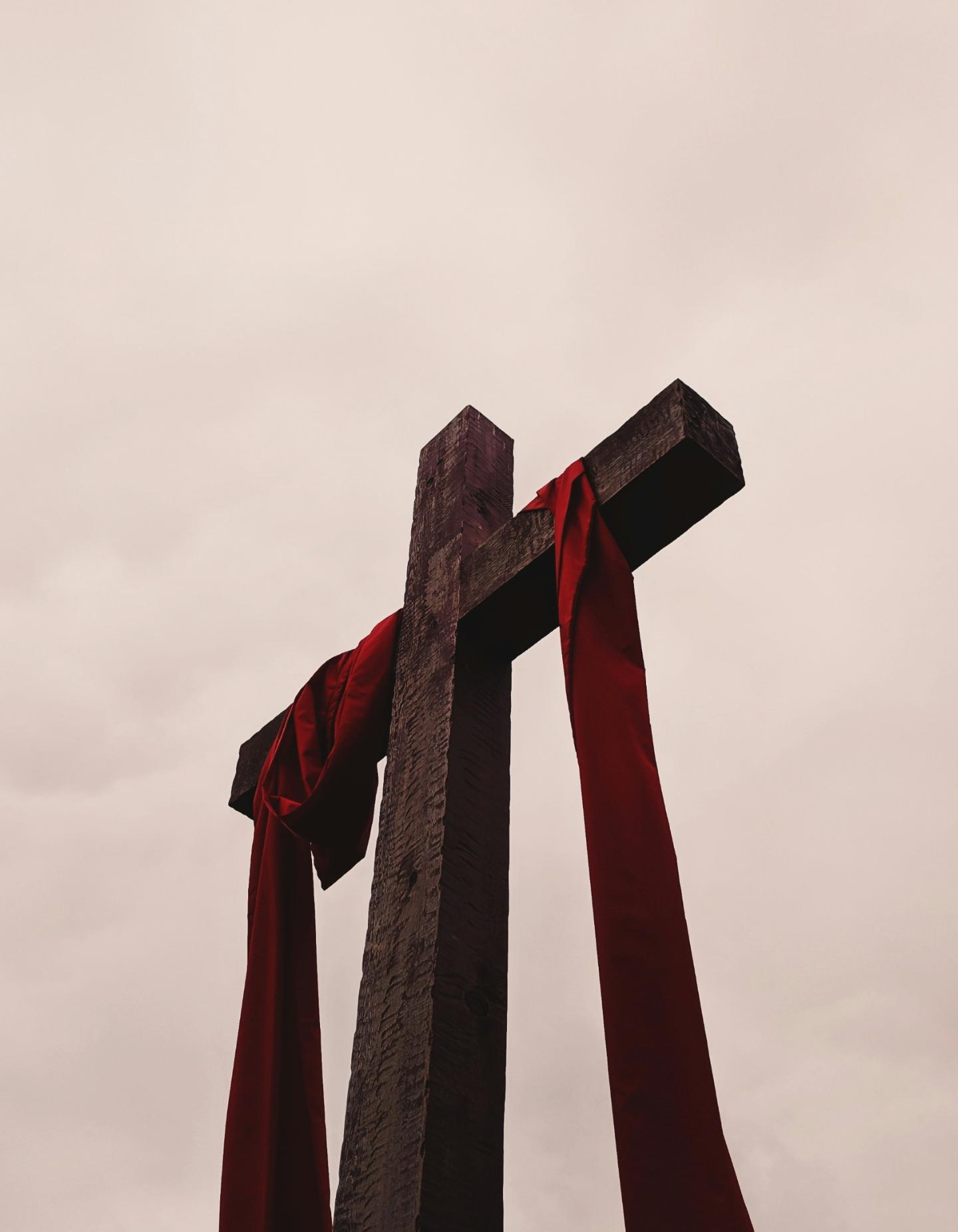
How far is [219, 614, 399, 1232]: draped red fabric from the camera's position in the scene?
1959 mm

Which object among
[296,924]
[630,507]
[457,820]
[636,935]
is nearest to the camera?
[636,935]

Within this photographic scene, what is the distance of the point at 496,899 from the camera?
76.3 inches

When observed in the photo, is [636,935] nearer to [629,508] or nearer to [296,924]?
[629,508]

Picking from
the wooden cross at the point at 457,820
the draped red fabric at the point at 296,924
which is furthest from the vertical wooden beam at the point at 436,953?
the draped red fabric at the point at 296,924

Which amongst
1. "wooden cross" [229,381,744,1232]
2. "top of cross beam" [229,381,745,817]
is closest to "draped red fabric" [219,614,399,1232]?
"wooden cross" [229,381,744,1232]

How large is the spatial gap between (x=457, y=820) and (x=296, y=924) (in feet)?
1.95

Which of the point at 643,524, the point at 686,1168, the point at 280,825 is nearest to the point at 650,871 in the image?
the point at 686,1168

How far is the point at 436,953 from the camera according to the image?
69.5 inches

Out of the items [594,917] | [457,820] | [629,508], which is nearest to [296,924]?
[457,820]

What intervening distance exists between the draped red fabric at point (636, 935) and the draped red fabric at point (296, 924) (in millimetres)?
692

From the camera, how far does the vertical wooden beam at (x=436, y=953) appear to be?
1.59m

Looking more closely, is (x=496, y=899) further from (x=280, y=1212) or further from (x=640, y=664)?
(x=280, y=1212)

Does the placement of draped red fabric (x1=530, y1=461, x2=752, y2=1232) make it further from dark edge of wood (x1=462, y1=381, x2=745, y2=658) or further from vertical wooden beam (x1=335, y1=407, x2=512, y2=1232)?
vertical wooden beam (x1=335, y1=407, x2=512, y2=1232)

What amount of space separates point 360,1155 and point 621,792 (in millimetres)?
743
